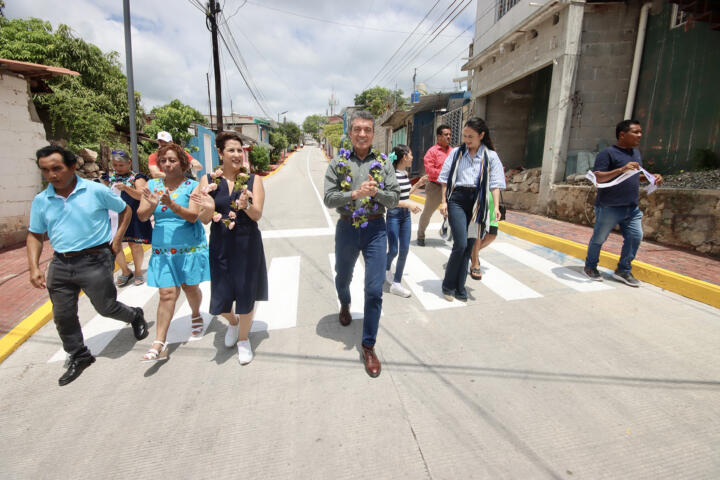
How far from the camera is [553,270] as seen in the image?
16.8 feet

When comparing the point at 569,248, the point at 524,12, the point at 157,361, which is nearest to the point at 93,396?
the point at 157,361

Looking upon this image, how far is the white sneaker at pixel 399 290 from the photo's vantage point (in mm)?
4254

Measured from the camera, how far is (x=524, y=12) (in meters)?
10.2

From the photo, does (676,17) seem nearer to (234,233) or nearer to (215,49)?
(234,233)

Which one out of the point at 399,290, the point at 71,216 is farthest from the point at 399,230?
the point at 71,216

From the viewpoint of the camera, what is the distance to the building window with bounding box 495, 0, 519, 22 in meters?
11.3

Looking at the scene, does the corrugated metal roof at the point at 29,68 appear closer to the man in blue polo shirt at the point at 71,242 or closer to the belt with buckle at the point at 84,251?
the man in blue polo shirt at the point at 71,242

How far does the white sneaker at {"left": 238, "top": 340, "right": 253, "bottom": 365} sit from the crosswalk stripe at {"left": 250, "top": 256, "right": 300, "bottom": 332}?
18.7 inches

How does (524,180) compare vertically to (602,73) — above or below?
below

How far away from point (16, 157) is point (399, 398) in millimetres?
8433

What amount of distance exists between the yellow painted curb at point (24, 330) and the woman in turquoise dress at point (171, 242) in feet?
4.88

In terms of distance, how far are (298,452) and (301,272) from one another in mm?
3321

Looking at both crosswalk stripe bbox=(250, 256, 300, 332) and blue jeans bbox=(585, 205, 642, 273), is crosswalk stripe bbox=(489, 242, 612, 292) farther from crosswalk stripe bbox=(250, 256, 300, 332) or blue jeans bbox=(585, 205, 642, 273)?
crosswalk stripe bbox=(250, 256, 300, 332)

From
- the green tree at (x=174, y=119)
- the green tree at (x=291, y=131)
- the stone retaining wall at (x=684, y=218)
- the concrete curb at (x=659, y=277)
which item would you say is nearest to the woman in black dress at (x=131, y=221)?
the concrete curb at (x=659, y=277)
